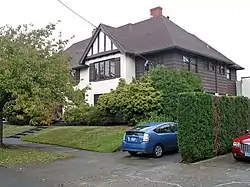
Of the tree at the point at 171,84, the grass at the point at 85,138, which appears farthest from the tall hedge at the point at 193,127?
the tree at the point at 171,84

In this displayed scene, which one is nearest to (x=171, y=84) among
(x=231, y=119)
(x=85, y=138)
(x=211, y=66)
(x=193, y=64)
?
(x=193, y=64)

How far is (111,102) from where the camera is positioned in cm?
2325

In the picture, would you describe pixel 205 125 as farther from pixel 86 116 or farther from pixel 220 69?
pixel 220 69

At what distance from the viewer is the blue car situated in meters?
13.9

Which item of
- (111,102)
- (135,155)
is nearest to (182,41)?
A: (111,102)

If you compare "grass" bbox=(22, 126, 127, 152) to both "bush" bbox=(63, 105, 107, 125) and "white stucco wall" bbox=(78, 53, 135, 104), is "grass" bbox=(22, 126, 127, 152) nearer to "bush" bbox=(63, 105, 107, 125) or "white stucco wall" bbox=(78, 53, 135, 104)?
"bush" bbox=(63, 105, 107, 125)

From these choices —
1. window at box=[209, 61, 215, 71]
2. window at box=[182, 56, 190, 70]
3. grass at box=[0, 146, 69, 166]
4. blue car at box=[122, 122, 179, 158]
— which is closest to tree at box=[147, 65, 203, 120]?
window at box=[182, 56, 190, 70]

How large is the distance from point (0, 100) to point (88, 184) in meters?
9.71

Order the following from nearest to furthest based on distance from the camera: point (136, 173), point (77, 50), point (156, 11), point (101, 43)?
point (136, 173)
point (101, 43)
point (156, 11)
point (77, 50)

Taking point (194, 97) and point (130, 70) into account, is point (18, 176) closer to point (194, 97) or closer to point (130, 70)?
point (194, 97)

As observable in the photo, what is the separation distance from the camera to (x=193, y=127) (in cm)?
1203

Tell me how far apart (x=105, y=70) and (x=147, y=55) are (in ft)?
13.1

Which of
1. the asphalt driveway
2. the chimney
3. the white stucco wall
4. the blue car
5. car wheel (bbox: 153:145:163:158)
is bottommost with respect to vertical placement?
the asphalt driveway

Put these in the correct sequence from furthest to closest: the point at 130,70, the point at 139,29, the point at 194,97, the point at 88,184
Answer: the point at 139,29 < the point at 130,70 < the point at 194,97 < the point at 88,184
